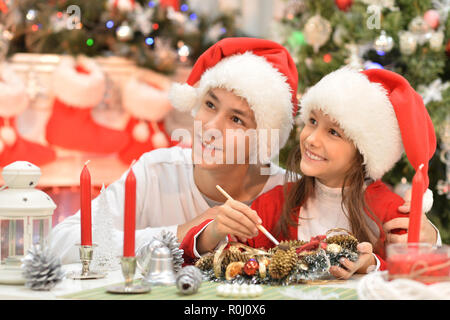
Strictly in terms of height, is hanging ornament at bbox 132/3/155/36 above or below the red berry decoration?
above

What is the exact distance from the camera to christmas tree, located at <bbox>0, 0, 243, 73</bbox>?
12.9 feet

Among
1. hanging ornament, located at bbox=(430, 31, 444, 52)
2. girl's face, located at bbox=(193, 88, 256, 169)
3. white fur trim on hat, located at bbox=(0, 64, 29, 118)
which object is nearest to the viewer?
girl's face, located at bbox=(193, 88, 256, 169)

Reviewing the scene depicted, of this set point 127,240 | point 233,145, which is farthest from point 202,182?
point 127,240

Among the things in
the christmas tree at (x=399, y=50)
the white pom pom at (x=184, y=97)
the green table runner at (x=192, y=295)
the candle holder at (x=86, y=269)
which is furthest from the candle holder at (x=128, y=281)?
the christmas tree at (x=399, y=50)

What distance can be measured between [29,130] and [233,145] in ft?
8.55

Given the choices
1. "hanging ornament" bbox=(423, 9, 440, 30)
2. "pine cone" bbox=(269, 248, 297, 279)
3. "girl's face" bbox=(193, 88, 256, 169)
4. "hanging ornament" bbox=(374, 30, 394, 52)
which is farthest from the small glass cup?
"hanging ornament" bbox=(423, 9, 440, 30)

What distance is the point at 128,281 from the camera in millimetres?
1092

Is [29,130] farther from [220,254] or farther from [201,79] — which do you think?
[220,254]

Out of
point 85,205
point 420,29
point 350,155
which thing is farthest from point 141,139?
point 85,205

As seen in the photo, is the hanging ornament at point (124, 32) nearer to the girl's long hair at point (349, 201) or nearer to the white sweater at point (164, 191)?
the white sweater at point (164, 191)

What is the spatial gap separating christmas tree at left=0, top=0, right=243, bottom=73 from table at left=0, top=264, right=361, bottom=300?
2.96 m

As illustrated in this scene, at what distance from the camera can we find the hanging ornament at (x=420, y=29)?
290cm

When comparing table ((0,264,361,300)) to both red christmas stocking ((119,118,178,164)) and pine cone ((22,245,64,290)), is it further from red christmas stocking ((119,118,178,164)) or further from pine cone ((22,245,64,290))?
red christmas stocking ((119,118,178,164))
